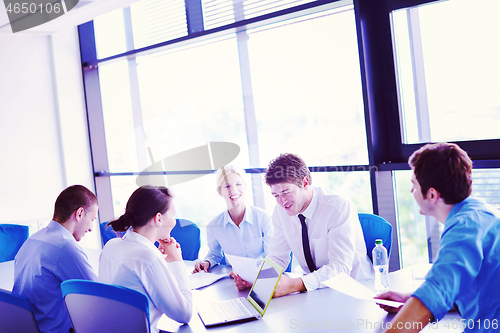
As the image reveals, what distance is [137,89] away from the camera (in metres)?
5.07

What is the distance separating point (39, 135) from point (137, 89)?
130cm

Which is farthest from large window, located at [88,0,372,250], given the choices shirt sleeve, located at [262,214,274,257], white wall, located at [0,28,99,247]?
shirt sleeve, located at [262,214,274,257]

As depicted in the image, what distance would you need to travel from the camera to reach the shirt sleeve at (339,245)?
207 cm

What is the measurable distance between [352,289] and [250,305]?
0.51 m

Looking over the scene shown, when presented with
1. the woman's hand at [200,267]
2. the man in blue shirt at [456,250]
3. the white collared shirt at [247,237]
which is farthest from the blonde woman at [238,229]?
the man in blue shirt at [456,250]

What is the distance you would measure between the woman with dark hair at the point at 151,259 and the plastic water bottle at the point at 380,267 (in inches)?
35.7

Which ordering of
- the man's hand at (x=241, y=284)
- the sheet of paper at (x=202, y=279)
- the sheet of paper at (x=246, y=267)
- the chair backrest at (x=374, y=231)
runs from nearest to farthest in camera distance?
the sheet of paper at (x=246, y=267) → the man's hand at (x=241, y=284) → the sheet of paper at (x=202, y=279) → the chair backrest at (x=374, y=231)

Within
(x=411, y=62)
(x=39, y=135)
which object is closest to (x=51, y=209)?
(x=39, y=135)

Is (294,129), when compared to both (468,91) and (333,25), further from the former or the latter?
(468,91)

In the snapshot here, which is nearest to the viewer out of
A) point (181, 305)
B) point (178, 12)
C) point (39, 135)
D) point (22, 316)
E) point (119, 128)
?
point (181, 305)

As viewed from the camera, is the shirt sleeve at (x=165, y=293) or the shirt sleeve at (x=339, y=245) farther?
the shirt sleeve at (x=339, y=245)

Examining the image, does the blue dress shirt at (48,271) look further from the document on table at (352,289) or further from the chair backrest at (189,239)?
the document on table at (352,289)

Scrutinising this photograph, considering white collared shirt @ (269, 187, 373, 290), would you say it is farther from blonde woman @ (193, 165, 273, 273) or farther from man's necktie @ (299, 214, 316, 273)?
blonde woman @ (193, 165, 273, 273)

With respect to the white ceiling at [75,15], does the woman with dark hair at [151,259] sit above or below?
below
